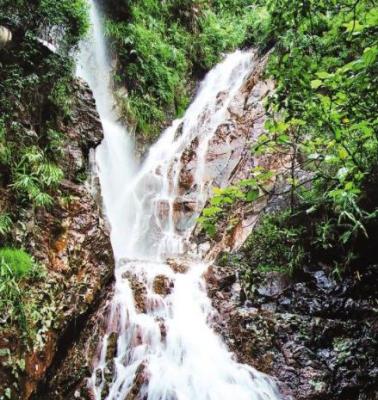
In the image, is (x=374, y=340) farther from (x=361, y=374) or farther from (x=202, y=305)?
(x=202, y=305)

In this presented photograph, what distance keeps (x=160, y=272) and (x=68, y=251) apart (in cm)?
160

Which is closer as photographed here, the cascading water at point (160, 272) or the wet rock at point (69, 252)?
the wet rock at point (69, 252)

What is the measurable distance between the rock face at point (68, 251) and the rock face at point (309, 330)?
1.83m

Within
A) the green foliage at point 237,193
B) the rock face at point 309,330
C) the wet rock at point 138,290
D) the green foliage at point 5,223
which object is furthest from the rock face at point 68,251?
the green foliage at point 237,193

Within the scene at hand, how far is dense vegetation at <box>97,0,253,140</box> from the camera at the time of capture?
11.2 m

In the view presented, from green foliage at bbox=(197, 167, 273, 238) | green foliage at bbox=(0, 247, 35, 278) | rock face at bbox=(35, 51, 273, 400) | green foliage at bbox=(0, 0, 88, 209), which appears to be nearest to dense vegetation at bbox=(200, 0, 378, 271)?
green foliage at bbox=(197, 167, 273, 238)

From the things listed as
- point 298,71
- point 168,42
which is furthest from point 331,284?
point 168,42

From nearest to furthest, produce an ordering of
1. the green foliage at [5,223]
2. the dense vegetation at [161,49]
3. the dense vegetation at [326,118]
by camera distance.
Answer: the dense vegetation at [326,118] < the green foliage at [5,223] < the dense vegetation at [161,49]

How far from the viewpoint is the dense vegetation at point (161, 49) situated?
36.7 ft

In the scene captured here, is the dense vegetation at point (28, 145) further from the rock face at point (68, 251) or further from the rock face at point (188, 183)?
the rock face at point (188, 183)

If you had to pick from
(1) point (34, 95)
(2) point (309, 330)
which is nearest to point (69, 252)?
(1) point (34, 95)

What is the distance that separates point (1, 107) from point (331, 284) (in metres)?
4.96

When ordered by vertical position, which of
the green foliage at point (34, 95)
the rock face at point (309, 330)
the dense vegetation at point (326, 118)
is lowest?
the rock face at point (309, 330)

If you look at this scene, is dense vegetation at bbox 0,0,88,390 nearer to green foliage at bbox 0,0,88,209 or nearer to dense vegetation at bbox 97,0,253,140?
green foliage at bbox 0,0,88,209
